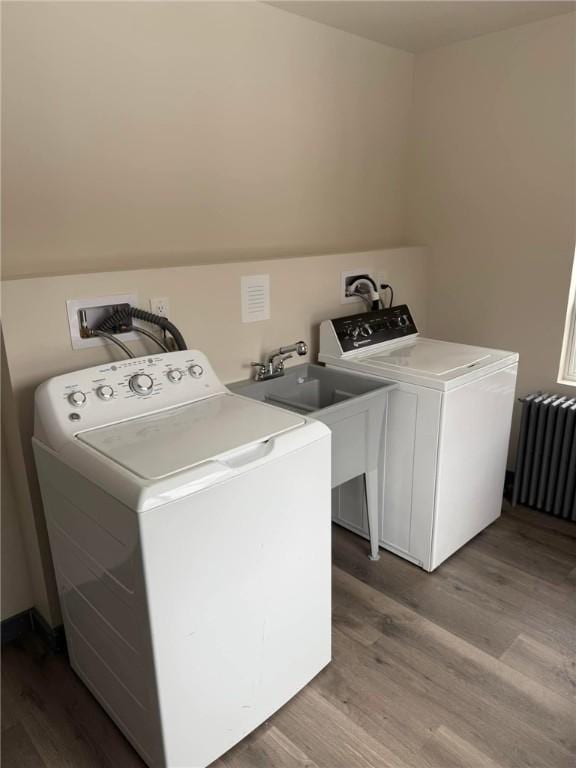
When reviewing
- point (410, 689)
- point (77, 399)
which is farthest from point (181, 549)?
point (410, 689)

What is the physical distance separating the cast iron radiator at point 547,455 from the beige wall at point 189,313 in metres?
0.88

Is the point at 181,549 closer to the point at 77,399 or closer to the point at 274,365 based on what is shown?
the point at 77,399

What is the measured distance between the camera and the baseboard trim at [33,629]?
185 cm

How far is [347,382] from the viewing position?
2258mm

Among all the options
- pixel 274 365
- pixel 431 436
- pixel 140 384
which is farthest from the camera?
pixel 274 365

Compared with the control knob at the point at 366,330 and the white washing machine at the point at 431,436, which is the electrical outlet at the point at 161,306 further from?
the control knob at the point at 366,330

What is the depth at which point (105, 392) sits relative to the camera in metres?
1.60

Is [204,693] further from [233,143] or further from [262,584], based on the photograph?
[233,143]

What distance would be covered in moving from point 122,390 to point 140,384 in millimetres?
56

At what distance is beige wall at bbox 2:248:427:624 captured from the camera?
161 centimetres

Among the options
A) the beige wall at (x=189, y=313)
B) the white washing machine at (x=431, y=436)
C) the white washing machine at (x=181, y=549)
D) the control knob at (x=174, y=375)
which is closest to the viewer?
the white washing machine at (x=181, y=549)

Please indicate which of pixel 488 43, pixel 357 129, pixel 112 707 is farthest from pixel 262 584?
pixel 488 43

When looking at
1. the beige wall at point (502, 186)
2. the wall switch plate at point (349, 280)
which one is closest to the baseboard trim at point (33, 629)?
the wall switch plate at point (349, 280)

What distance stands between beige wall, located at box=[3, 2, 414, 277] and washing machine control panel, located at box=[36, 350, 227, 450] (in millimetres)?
415
